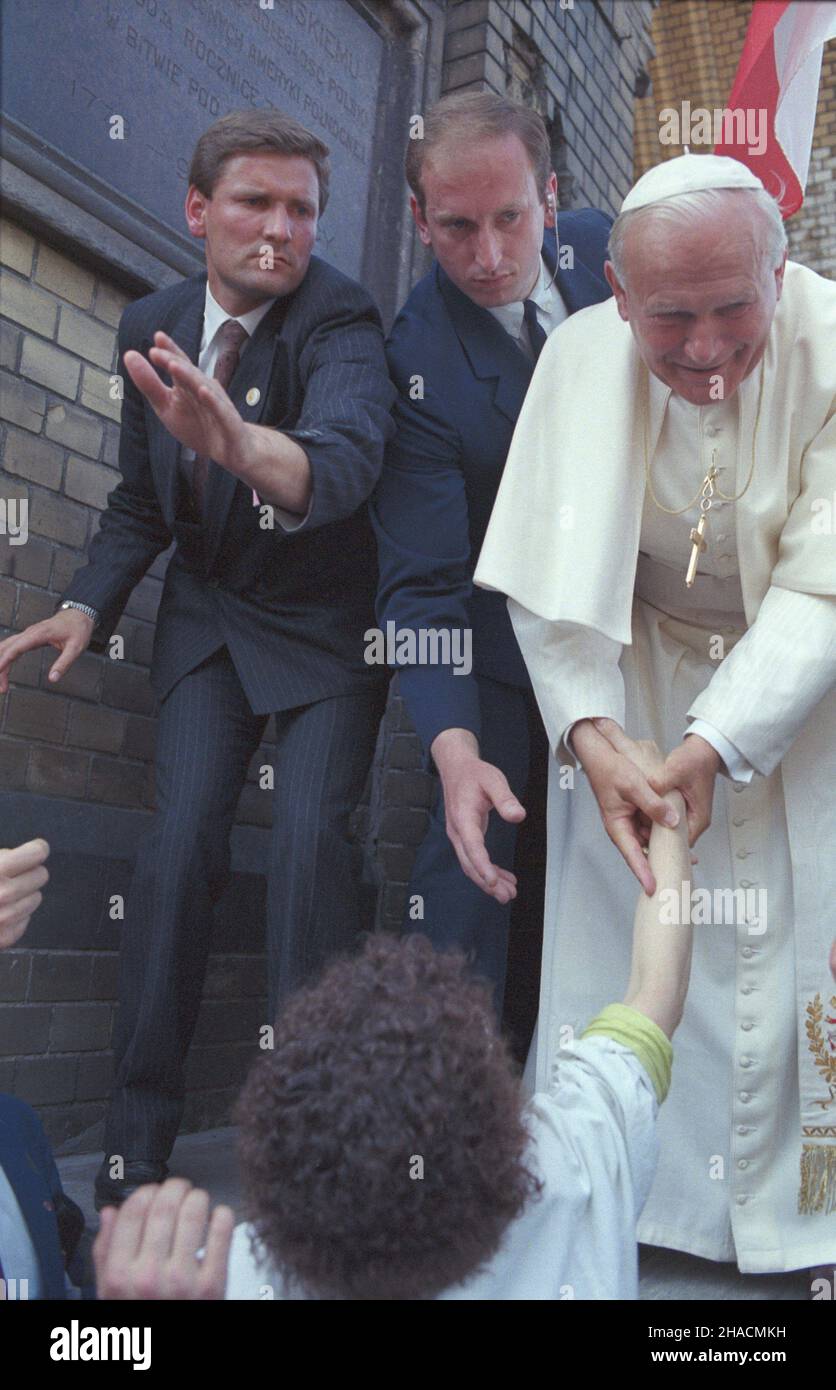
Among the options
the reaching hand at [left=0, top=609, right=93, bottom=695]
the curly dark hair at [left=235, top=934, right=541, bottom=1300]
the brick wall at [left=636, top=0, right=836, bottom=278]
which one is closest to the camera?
the curly dark hair at [left=235, top=934, right=541, bottom=1300]

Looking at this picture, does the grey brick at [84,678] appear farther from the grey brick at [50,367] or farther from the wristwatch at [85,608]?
the grey brick at [50,367]

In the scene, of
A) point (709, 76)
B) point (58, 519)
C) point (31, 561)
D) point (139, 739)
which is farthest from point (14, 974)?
point (709, 76)

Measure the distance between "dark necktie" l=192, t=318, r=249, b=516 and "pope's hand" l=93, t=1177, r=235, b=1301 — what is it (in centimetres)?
154

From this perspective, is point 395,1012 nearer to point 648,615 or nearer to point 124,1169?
point 124,1169

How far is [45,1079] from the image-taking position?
106 inches

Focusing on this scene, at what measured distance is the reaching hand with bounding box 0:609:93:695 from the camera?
2.30 metres

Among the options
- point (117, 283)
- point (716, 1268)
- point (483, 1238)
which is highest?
point (117, 283)

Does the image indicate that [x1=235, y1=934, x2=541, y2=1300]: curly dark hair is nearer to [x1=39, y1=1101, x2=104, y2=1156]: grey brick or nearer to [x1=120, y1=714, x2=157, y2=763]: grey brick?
[x1=39, y1=1101, x2=104, y2=1156]: grey brick

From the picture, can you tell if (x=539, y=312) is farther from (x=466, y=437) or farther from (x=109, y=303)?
(x=109, y=303)

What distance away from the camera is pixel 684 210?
192cm

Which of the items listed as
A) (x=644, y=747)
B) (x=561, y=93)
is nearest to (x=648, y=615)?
(x=644, y=747)

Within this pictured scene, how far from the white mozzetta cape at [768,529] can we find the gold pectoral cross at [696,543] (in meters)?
0.06

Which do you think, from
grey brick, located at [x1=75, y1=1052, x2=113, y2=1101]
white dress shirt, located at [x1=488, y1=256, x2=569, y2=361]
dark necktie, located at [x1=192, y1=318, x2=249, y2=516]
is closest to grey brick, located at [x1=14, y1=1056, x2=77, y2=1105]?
grey brick, located at [x1=75, y1=1052, x2=113, y2=1101]

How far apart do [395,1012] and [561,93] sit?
13.1ft
